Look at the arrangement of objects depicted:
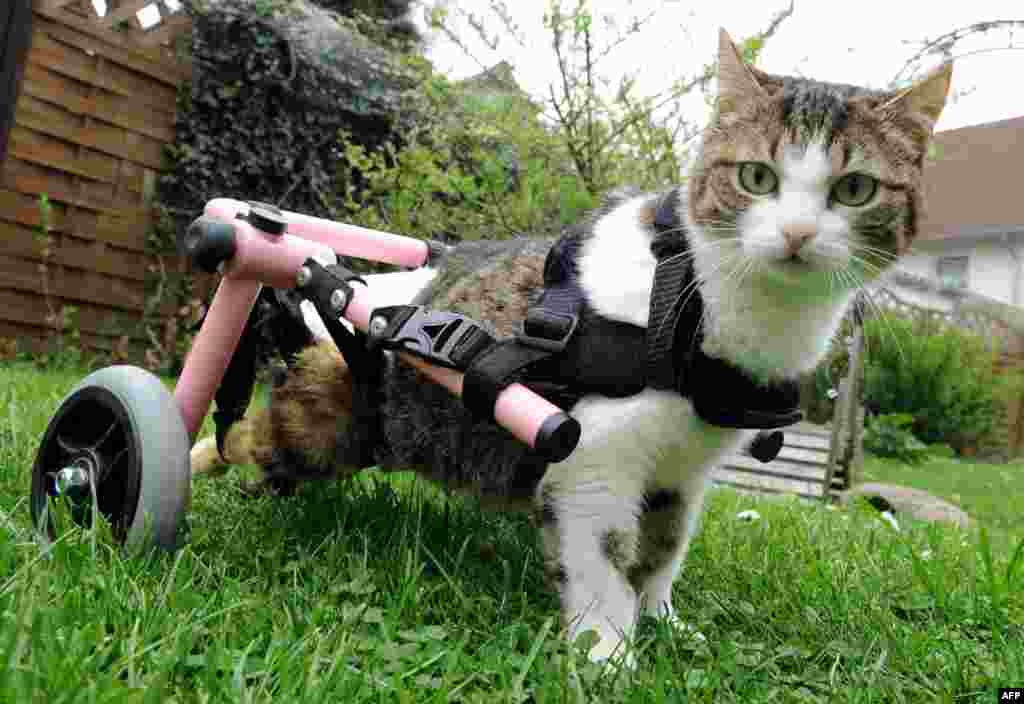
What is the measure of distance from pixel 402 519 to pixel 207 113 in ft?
14.9

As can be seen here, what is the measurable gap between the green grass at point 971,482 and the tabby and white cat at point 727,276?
4.03 meters

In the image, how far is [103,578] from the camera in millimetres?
1244

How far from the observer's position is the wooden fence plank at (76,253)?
4672mm

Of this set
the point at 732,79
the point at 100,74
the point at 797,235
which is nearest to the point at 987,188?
the point at 100,74

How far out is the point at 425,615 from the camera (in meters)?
1.49

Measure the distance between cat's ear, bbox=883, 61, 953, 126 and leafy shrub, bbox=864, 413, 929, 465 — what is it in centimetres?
777

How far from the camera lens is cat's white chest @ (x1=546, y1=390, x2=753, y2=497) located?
4.51ft

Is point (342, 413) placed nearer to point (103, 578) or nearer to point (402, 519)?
point (402, 519)

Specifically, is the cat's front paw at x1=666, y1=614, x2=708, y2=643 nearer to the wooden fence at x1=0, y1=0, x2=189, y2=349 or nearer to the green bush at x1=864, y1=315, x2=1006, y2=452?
the wooden fence at x1=0, y1=0, x2=189, y2=349

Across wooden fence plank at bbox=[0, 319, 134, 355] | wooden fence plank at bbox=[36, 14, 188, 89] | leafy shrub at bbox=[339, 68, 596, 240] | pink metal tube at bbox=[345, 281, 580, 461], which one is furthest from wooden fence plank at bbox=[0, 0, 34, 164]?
pink metal tube at bbox=[345, 281, 580, 461]

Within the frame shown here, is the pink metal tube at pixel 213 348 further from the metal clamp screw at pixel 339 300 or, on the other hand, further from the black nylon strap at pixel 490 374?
the black nylon strap at pixel 490 374

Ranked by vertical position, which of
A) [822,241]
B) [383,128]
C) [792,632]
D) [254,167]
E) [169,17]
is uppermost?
[169,17]

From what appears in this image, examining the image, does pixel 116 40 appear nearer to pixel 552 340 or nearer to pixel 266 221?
pixel 266 221

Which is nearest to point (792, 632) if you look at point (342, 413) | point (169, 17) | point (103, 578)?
point (342, 413)
